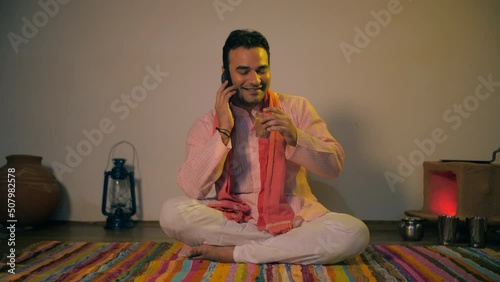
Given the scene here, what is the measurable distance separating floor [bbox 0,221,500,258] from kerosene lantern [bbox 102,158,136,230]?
92mm

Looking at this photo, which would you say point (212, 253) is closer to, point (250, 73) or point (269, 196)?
point (269, 196)

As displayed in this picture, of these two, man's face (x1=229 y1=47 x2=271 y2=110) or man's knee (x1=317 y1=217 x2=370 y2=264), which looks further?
man's face (x1=229 y1=47 x2=271 y2=110)

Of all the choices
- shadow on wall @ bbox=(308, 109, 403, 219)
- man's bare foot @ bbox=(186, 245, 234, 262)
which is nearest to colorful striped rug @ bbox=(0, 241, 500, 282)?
man's bare foot @ bbox=(186, 245, 234, 262)

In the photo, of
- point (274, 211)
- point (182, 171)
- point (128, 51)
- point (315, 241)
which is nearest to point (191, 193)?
point (182, 171)

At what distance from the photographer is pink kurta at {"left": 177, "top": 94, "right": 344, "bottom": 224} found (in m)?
2.48

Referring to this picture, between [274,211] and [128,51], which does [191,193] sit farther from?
[128,51]

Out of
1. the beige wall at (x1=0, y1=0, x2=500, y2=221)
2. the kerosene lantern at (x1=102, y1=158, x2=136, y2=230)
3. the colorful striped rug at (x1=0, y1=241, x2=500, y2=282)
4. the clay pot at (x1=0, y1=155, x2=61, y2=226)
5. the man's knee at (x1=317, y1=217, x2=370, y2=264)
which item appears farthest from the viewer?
the beige wall at (x1=0, y1=0, x2=500, y2=221)

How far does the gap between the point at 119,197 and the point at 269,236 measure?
1741 millimetres

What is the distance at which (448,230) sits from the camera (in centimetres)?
323

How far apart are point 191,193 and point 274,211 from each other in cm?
41

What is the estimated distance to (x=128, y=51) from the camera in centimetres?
395

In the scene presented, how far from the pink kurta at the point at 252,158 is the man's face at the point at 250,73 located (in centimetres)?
14

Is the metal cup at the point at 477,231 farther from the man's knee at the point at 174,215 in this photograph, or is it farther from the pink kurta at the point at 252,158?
the man's knee at the point at 174,215

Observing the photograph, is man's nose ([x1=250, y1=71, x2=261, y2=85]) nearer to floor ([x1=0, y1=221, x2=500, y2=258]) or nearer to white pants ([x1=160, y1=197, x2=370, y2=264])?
white pants ([x1=160, y1=197, x2=370, y2=264])
